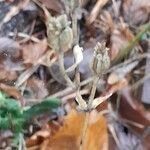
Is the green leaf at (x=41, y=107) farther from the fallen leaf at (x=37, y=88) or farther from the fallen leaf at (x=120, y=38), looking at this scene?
the fallen leaf at (x=120, y=38)

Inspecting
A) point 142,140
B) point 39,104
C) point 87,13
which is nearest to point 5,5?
point 87,13

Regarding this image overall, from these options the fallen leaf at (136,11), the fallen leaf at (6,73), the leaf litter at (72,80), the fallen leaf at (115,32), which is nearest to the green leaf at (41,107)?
the leaf litter at (72,80)

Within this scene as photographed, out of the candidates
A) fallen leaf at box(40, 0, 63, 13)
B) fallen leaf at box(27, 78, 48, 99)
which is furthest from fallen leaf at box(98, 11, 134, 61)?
fallen leaf at box(27, 78, 48, 99)

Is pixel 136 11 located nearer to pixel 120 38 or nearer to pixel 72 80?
pixel 120 38

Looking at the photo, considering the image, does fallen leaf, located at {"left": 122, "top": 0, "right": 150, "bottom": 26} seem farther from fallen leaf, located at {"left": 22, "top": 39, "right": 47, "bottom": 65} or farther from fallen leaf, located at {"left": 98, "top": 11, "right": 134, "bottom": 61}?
fallen leaf, located at {"left": 22, "top": 39, "right": 47, "bottom": 65}

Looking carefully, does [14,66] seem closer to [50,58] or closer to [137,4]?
[50,58]

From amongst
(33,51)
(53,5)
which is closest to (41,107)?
(33,51)
